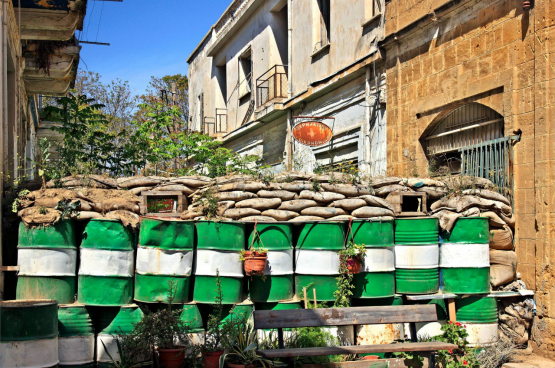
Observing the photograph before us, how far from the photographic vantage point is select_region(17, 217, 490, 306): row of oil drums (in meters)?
5.93

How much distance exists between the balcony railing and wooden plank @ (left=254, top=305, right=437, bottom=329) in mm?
9755

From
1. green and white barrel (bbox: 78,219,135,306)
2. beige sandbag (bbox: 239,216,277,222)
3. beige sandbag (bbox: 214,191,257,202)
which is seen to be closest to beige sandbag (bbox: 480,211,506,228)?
beige sandbag (bbox: 239,216,277,222)

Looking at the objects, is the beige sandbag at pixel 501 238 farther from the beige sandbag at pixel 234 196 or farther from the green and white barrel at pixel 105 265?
the green and white barrel at pixel 105 265

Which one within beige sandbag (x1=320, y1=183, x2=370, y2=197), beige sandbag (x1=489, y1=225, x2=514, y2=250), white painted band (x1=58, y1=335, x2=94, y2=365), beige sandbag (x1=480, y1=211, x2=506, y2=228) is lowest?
white painted band (x1=58, y1=335, x2=94, y2=365)

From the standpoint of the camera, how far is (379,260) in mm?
6645

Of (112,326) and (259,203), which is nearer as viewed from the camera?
(112,326)

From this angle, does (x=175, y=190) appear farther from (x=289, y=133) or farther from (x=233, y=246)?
(x=289, y=133)

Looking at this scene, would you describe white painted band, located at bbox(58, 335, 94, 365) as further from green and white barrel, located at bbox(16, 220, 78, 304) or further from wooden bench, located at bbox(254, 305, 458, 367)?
wooden bench, located at bbox(254, 305, 458, 367)

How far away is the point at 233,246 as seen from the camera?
246 inches

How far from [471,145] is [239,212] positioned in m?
3.92

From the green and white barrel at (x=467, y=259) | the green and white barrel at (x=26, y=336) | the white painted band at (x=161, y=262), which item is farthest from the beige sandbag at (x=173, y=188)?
the green and white barrel at (x=467, y=259)

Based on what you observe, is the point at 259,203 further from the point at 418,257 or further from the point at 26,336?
the point at 26,336

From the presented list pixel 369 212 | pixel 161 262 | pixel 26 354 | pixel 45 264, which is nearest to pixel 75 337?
pixel 26 354

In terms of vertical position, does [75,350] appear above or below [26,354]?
below
